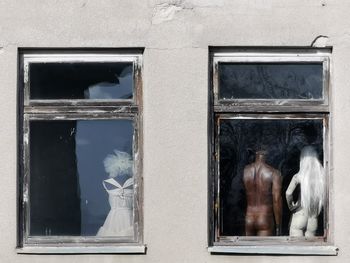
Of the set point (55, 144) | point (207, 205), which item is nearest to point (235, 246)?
point (207, 205)

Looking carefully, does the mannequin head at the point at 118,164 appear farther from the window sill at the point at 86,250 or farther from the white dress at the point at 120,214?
the window sill at the point at 86,250

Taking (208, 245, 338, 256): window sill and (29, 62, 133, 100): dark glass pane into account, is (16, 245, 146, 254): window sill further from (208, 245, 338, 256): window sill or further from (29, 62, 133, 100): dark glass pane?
(29, 62, 133, 100): dark glass pane

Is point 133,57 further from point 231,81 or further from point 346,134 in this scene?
point 346,134

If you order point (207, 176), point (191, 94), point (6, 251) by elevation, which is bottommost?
point (6, 251)

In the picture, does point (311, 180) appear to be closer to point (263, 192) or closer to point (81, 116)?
point (263, 192)

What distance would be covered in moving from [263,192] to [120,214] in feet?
3.73

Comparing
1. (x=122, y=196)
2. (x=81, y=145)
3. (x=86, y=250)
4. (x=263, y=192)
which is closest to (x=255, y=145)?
(x=263, y=192)

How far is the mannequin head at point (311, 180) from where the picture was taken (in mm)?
9547

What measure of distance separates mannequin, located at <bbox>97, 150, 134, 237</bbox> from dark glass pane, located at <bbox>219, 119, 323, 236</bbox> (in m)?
0.74

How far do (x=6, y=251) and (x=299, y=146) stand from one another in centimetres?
243

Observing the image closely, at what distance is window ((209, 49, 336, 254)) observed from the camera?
31.2 feet

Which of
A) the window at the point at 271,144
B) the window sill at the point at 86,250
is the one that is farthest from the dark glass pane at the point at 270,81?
the window sill at the point at 86,250

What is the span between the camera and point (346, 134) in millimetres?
9414

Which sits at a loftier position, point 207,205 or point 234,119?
point 234,119
